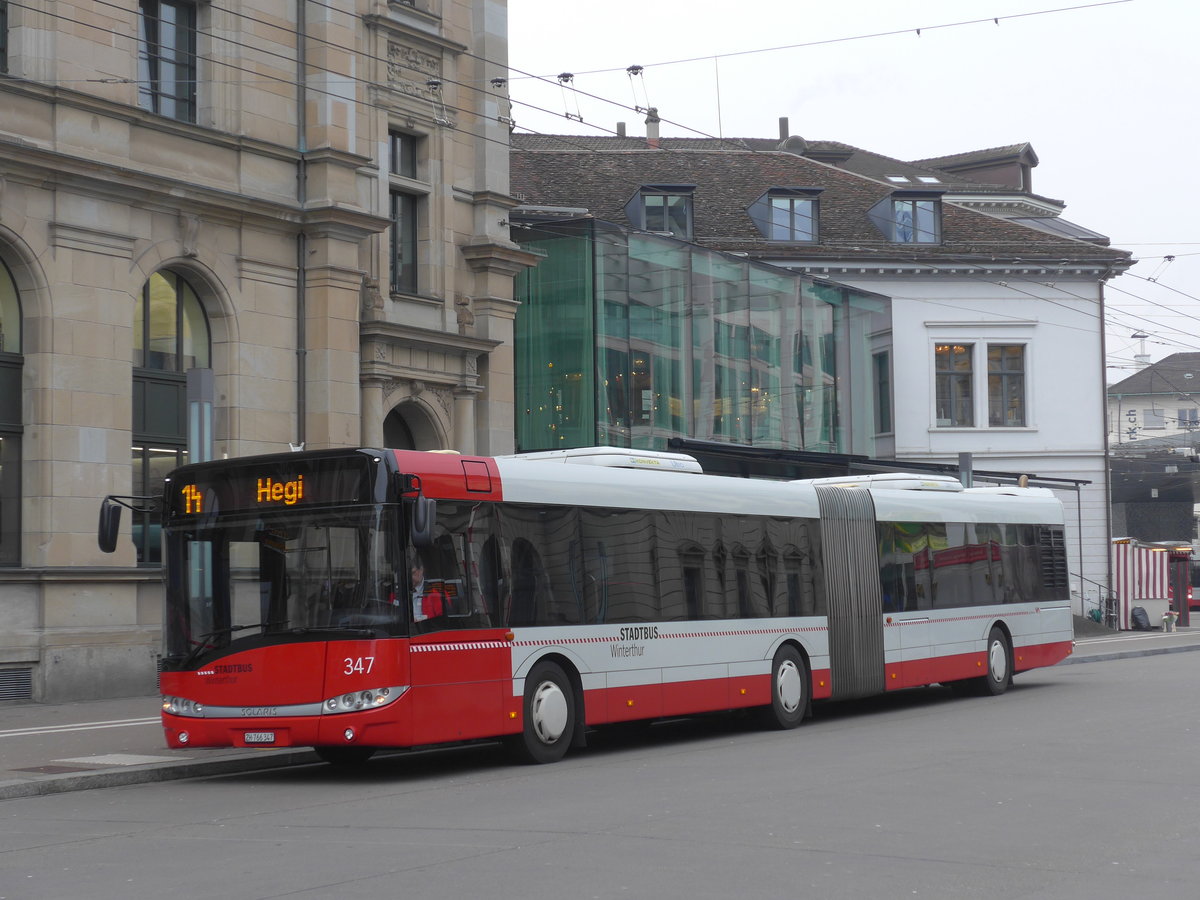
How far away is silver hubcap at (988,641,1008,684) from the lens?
2295 cm

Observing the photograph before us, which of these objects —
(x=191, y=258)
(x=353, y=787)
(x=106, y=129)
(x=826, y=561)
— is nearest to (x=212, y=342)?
(x=191, y=258)

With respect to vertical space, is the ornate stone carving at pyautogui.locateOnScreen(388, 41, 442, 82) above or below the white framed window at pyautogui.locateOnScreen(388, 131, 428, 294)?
above

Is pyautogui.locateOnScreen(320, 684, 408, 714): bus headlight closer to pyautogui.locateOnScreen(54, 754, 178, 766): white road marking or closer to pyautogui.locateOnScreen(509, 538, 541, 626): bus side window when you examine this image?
pyautogui.locateOnScreen(509, 538, 541, 626): bus side window

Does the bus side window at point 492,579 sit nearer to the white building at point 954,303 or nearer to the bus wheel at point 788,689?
the bus wheel at point 788,689

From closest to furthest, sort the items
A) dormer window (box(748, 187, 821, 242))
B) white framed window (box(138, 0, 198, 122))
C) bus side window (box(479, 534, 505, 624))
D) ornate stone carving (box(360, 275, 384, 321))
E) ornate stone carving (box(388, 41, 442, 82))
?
bus side window (box(479, 534, 505, 624)) < white framed window (box(138, 0, 198, 122)) < ornate stone carving (box(360, 275, 384, 321)) < ornate stone carving (box(388, 41, 442, 82)) < dormer window (box(748, 187, 821, 242))

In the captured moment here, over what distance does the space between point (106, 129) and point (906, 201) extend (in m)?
28.7

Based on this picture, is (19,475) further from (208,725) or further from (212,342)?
(208,725)

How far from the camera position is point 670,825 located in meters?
10.0

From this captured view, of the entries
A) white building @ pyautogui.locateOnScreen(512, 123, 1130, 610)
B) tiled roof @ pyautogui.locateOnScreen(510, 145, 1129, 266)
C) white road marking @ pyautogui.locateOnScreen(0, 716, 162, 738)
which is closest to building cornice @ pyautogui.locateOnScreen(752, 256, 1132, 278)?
white building @ pyautogui.locateOnScreen(512, 123, 1130, 610)

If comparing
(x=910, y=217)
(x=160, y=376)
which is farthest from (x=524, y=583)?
(x=910, y=217)

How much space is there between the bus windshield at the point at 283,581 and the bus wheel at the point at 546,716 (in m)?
1.85

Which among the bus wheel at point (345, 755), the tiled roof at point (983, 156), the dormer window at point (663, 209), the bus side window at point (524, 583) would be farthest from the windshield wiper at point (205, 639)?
the tiled roof at point (983, 156)

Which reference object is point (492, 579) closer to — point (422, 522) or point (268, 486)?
point (422, 522)

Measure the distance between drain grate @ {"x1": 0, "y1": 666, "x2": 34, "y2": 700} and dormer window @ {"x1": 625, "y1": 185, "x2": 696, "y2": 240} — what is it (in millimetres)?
24352
